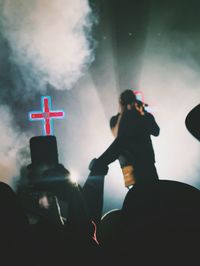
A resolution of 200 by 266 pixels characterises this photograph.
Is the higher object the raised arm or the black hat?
the raised arm

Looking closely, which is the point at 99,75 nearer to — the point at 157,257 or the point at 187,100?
the point at 187,100

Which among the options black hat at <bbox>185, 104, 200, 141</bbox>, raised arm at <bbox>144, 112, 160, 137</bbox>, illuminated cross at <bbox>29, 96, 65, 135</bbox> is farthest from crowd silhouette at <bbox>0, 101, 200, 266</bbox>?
illuminated cross at <bbox>29, 96, 65, 135</bbox>

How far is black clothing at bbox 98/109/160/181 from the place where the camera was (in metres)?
2.86

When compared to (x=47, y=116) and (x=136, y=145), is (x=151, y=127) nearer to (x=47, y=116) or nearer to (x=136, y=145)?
(x=136, y=145)

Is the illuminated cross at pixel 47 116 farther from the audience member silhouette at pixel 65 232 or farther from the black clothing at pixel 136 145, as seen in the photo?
the audience member silhouette at pixel 65 232

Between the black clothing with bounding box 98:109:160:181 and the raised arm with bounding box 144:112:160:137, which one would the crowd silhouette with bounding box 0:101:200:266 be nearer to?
→ the black clothing with bounding box 98:109:160:181

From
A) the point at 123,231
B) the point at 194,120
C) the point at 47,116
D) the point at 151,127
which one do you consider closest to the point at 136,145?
the point at 151,127

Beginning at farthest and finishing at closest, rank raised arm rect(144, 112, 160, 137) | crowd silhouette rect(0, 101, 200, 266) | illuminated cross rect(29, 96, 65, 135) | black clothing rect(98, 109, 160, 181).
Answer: illuminated cross rect(29, 96, 65, 135) < raised arm rect(144, 112, 160, 137) < black clothing rect(98, 109, 160, 181) < crowd silhouette rect(0, 101, 200, 266)

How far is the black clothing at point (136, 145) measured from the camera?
286 cm

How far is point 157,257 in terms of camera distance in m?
0.87

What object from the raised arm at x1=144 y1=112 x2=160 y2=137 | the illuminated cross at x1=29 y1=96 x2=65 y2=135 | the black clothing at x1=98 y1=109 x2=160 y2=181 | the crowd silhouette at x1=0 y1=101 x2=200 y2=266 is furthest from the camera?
the illuminated cross at x1=29 y1=96 x2=65 y2=135

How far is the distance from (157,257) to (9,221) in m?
0.52

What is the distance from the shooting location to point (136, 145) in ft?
9.66

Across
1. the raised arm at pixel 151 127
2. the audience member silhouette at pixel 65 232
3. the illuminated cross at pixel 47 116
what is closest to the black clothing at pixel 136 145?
the raised arm at pixel 151 127
